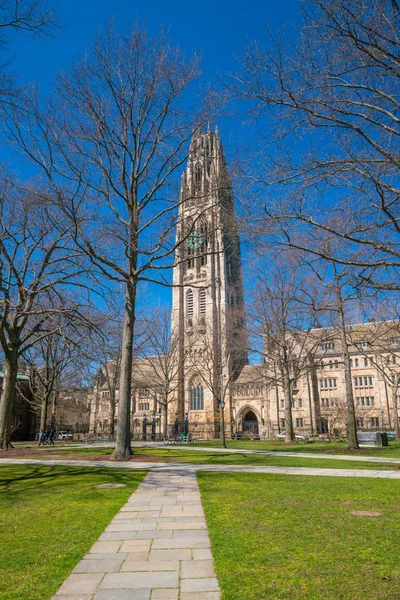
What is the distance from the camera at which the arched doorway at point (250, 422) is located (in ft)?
199

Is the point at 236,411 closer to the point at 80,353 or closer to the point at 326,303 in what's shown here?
the point at 326,303

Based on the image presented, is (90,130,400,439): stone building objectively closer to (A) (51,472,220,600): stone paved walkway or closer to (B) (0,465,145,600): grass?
(B) (0,465,145,600): grass

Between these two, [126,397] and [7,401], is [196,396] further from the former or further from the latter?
[126,397]

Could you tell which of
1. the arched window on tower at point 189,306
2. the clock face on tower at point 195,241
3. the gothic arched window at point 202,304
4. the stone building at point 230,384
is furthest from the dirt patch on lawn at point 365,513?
the arched window on tower at point 189,306

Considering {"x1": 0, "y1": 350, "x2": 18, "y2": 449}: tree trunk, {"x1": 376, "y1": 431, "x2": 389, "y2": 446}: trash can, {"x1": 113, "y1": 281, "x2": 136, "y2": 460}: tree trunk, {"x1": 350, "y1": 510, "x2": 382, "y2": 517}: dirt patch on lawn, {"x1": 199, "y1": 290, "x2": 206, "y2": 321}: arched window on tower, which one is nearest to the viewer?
{"x1": 350, "y1": 510, "x2": 382, "y2": 517}: dirt patch on lawn

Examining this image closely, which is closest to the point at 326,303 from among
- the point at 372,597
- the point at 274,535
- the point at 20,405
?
the point at 274,535

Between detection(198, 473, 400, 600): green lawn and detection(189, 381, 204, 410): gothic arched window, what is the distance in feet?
178

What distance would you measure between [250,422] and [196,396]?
885 cm

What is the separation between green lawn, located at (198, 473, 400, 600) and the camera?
3.40 metres

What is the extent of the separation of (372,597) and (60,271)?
56.5ft

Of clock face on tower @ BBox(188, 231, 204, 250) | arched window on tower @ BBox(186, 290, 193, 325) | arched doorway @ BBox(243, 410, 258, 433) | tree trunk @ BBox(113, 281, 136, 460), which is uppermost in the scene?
arched window on tower @ BBox(186, 290, 193, 325)

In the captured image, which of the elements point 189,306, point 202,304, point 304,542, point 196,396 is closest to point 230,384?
point 196,396

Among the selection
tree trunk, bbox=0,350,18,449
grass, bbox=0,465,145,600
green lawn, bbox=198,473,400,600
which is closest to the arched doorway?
tree trunk, bbox=0,350,18,449

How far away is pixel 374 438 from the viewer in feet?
73.1
